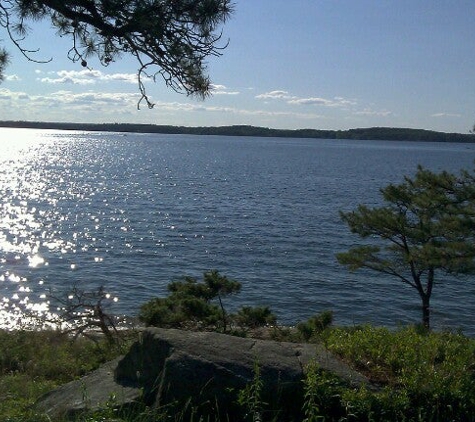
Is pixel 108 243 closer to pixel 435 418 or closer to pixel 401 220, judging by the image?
pixel 401 220

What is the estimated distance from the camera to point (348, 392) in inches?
205

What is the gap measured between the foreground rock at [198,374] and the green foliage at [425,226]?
10231 mm

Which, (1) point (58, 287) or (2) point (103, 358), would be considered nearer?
(2) point (103, 358)

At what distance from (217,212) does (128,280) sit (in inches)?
705

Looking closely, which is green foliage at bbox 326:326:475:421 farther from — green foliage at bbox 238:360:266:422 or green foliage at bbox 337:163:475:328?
green foliage at bbox 337:163:475:328

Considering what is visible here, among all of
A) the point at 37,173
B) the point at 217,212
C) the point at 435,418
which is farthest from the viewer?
the point at 37,173

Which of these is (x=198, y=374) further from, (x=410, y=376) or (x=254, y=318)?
(x=254, y=318)

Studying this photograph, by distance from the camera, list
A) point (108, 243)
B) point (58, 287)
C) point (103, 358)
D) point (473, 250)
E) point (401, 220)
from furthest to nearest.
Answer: point (108, 243) < point (58, 287) < point (401, 220) < point (473, 250) < point (103, 358)

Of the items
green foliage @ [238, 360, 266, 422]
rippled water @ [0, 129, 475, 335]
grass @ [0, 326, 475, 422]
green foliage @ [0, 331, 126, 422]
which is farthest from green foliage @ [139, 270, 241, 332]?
green foliage @ [238, 360, 266, 422]

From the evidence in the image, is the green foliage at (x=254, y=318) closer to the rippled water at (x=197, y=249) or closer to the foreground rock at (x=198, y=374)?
the rippled water at (x=197, y=249)

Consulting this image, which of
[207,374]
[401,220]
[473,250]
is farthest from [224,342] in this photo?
[401,220]

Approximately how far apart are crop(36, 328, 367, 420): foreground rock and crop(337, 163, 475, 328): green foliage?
403 inches

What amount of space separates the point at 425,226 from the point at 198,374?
1392 centimetres

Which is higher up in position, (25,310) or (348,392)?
(348,392)
